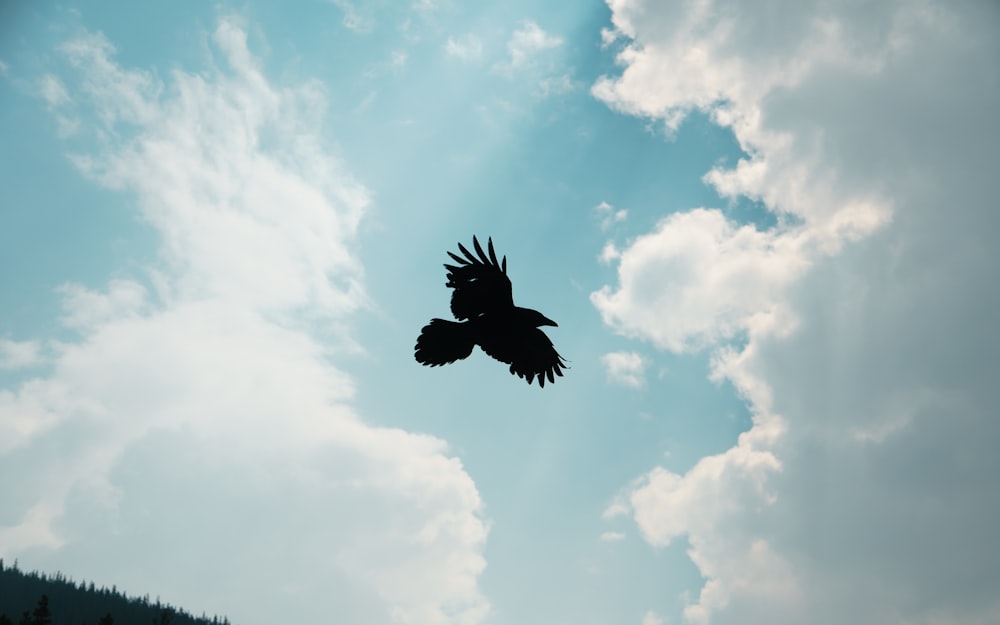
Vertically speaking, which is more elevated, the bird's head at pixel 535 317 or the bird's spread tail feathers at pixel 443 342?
the bird's head at pixel 535 317

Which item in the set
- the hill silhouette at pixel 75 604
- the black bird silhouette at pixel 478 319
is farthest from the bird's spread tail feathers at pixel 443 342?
the hill silhouette at pixel 75 604

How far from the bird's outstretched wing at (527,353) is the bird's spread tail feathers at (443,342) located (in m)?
0.29

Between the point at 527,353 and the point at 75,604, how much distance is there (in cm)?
21208

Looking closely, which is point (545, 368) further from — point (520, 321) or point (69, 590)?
point (69, 590)

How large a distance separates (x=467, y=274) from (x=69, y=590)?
22356cm

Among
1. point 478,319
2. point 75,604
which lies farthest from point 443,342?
point 75,604

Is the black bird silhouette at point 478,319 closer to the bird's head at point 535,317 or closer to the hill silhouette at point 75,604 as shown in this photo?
the bird's head at point 535,317

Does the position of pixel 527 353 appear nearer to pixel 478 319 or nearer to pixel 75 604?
pixel 478 319

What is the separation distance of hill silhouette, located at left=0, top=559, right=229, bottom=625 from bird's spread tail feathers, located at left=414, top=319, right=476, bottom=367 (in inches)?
7118

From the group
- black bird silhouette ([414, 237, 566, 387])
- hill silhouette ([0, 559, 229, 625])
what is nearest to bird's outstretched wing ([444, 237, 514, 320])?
black bird silhouette ([414, 237, 566, 387])

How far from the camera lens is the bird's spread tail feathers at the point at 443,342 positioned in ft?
30.0

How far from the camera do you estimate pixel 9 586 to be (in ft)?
620

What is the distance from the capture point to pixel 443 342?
363 inches

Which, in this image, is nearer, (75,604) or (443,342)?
(443,342)
